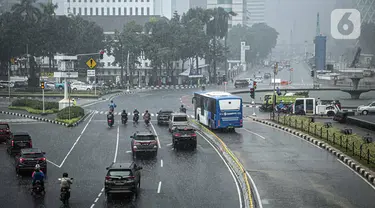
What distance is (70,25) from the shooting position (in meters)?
129

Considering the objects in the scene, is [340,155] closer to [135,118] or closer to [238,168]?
[238,168]

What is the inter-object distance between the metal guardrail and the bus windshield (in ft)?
7.65

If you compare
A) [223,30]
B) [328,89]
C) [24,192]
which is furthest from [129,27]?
[24,192]

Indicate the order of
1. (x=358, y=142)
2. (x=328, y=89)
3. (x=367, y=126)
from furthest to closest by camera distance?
(x=328, y=89) → (x=367, y=126) → (x=358, y=142)

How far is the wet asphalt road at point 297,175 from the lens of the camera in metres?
25.2

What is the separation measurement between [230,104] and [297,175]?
17.1 m

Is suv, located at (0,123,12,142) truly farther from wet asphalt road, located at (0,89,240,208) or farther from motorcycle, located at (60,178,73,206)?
motorcycle, located at (60,178,73,206)

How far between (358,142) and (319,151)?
2913 millimetres

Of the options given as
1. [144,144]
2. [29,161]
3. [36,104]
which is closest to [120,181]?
[29,161]

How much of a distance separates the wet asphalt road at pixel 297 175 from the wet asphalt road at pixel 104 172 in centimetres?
176

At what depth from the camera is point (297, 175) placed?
3077cm

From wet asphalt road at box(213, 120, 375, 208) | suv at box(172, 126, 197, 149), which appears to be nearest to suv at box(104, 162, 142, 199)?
wet asphalt road at box(213, 120, 375, 208)

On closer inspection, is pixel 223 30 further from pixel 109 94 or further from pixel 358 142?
pixel 358 142

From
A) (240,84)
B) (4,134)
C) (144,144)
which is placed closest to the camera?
(144,144)
